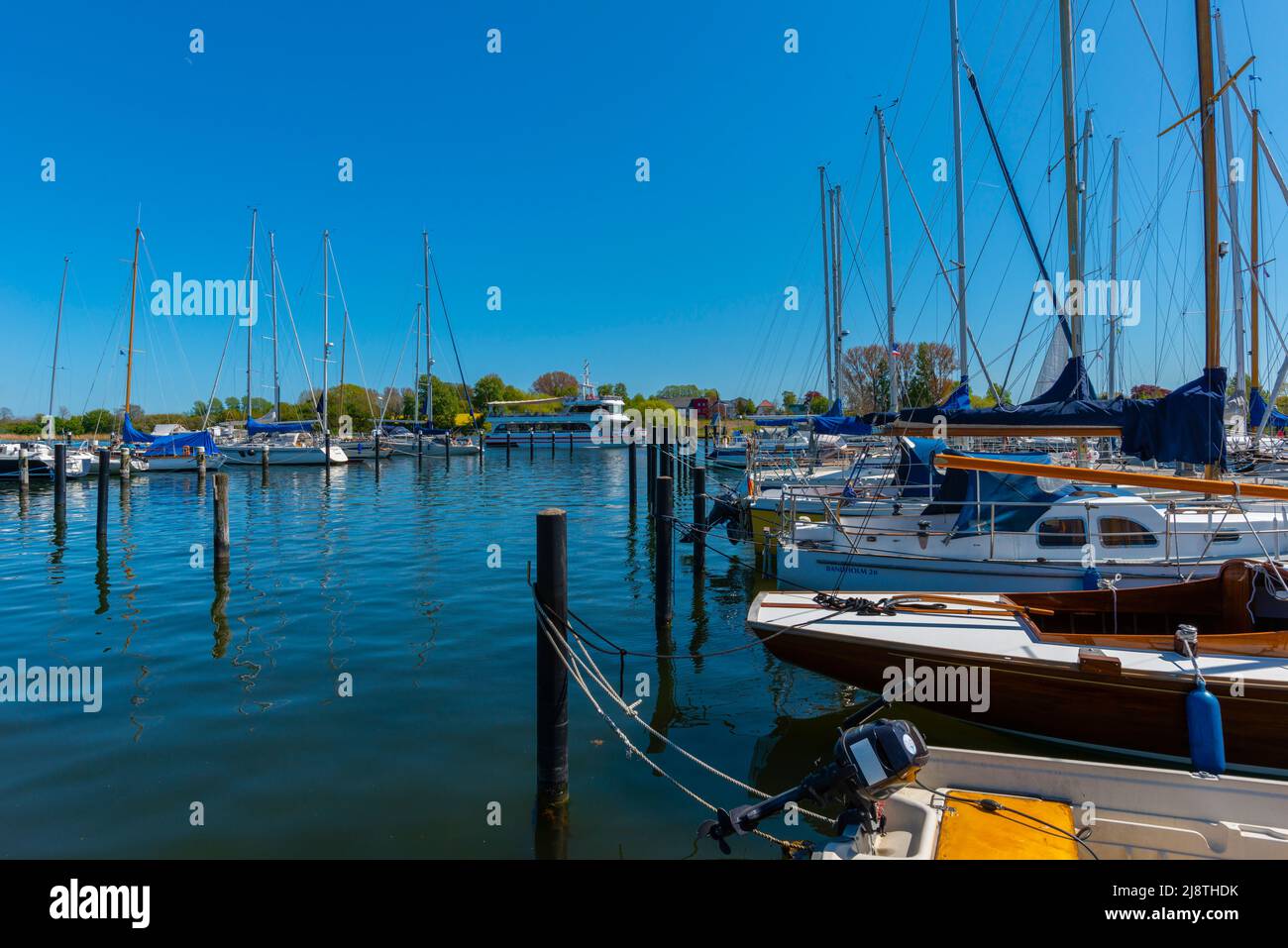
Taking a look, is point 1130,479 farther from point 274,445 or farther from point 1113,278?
point 274,445

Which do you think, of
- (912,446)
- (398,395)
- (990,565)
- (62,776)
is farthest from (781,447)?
(398,395)

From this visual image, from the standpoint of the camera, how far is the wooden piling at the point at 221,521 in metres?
15.5

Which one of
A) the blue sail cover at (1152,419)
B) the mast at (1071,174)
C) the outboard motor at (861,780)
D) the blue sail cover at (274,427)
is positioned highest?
the mast at (1071,174)

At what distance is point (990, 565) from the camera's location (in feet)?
37.7

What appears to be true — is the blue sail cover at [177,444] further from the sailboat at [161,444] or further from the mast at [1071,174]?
the mast at [1071,174]

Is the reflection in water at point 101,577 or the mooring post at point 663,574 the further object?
the reflection in water at point 101,577

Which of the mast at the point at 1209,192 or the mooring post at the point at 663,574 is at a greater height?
the mast at the point at 1209,192

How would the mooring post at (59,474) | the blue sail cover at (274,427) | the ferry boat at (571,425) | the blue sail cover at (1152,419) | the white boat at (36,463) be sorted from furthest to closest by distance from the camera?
the ferry boat at (571,425) < the blue sail cover at (274,427) < the white boat at (36,463) < the mooring post at (59,474) < the blue sail cover at (1152,419)

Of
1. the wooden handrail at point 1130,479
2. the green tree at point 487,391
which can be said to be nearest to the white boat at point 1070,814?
the wooden handrail at point 1130,479

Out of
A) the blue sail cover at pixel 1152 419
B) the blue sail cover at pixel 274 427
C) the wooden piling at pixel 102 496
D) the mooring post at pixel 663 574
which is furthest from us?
the blue sail cover at pixel 274 427

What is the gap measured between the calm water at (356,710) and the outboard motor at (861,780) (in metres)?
1.65
